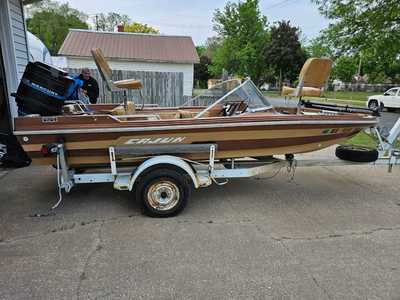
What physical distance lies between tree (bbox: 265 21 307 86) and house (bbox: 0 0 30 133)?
112 feet

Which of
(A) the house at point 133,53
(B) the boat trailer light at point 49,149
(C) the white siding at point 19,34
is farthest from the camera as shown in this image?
(A) the house at point 133,53

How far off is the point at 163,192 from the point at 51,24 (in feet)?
152

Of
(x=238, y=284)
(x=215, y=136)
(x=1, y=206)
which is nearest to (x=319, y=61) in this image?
(x=215, y=136)

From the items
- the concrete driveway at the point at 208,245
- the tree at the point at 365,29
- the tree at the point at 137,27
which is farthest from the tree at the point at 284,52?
the concrete driveway at the point at 208,245

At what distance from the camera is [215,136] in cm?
358

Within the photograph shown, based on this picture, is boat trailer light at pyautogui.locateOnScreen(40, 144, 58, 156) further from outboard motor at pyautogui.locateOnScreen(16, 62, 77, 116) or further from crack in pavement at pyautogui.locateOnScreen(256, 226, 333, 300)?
crack in pavement at pyautogui.locateOnScreen(256, 226, 333, 300)

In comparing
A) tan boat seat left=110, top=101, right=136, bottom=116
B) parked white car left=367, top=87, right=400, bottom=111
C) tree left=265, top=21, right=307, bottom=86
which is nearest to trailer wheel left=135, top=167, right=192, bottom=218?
tan boat seat left=110, top=101, right=136, bottom=116

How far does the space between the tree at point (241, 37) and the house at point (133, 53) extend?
12958mm

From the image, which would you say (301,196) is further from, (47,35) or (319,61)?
(47,35)

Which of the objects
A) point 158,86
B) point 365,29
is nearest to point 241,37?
point 365,29

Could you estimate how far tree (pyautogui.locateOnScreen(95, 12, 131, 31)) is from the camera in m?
48.5

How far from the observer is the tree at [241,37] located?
3159 cm

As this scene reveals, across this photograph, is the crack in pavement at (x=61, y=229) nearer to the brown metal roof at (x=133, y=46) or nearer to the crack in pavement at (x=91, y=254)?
the crack in pavement at (x=91, y=254)

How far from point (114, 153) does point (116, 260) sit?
122cm
